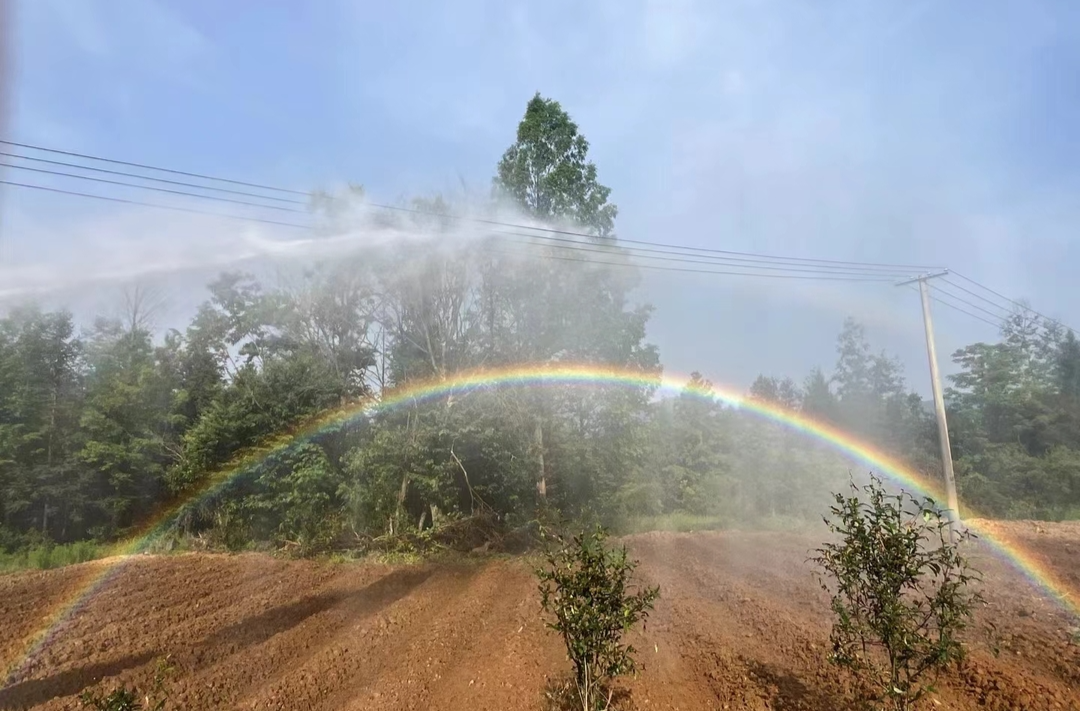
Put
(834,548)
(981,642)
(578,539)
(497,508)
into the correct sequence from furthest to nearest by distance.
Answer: (497,508) → (981,642) → (578,539) → (834,548)

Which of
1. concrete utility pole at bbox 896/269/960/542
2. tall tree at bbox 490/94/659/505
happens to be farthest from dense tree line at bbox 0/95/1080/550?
concrete utility pole at bbox 896/269/960/542

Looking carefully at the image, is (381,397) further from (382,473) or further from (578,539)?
(578,539)

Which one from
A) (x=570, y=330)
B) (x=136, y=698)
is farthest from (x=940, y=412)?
(x=136, y=698)

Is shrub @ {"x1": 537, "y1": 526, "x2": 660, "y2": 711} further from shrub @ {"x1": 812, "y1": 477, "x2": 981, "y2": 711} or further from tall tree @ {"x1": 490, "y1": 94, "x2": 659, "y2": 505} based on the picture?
tall tree @ {"x1": 490, "y1": 94, "x2": 659, "y2": 505}

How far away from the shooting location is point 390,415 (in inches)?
607

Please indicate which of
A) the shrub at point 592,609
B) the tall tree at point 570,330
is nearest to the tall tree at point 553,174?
the tall tree at point 570,330

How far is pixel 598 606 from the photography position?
4.43 meters

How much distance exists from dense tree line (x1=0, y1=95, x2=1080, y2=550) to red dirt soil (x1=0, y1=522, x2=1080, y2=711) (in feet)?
12.8

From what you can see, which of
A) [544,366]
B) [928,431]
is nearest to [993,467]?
[928,431]

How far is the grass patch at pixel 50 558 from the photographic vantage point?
42.5 ft

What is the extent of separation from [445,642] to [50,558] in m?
12.2

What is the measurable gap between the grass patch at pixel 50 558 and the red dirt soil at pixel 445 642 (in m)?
2.53

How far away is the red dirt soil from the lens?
205 inches

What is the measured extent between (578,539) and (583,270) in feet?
40.4
